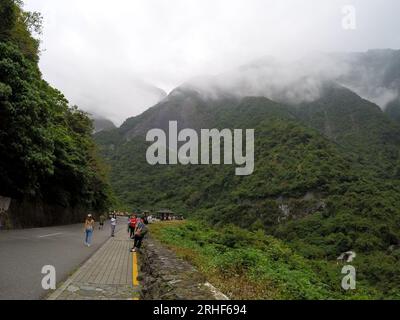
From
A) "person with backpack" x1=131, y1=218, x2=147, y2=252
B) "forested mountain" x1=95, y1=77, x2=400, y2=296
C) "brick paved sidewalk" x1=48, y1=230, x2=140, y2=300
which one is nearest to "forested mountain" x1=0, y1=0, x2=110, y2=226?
"person with backpack" x1=131, y1=218, x2=147, y2=252

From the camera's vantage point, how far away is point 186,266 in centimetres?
924

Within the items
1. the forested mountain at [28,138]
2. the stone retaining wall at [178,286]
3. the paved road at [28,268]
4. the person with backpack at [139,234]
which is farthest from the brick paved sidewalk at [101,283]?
the forested mountain at [28,138]

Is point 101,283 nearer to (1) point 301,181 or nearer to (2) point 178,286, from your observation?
(2) point 178,286

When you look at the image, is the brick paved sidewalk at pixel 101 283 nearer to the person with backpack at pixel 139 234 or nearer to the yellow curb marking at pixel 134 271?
the yellow curb marking at pixel 134 271

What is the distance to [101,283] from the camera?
10164mm

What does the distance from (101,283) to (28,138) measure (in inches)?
651

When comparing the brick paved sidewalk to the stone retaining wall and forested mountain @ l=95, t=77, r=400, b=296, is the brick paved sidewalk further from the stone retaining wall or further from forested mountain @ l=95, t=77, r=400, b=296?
forested mountain @ l=95, t=77, r=400, b=296

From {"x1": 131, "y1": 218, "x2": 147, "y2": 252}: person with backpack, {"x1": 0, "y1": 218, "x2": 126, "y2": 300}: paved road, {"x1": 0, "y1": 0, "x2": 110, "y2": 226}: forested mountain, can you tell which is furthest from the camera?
{"x1": 0, "y1": 0, "x2": 110, "y2": 226}: forested mountain

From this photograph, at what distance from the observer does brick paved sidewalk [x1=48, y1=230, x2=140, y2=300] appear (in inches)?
334

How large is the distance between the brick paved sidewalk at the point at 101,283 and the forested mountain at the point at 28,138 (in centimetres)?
1138

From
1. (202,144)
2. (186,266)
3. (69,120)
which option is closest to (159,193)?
(202,144)

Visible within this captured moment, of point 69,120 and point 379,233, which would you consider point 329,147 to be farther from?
point 69,120

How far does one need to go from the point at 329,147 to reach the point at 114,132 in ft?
335

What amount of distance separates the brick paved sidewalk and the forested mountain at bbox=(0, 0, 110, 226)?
448 inches
